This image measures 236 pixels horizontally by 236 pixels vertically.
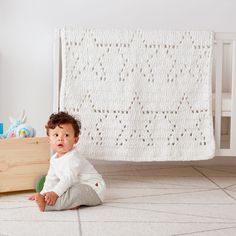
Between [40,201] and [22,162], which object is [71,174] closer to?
[40,201]

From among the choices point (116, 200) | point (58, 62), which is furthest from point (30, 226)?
point (58, 62)

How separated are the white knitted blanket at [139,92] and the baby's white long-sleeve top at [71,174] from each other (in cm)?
24

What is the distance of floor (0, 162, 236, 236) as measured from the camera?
53.1 inches

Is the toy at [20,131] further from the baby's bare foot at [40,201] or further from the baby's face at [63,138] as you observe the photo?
the baby's bare foot at [40,201]

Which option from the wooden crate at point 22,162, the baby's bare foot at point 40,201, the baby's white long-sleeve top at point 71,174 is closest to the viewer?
the baby's bare foot at point 40,201

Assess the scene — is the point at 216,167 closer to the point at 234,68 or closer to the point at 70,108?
the point at 234,68

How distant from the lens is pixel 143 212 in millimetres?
1548

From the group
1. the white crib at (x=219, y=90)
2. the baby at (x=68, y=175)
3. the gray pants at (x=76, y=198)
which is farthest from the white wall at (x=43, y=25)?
the gray pants at (x=76, y=198)

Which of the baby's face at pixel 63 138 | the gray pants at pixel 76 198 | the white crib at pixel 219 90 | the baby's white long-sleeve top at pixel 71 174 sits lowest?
the gray pants at pixel 76 198

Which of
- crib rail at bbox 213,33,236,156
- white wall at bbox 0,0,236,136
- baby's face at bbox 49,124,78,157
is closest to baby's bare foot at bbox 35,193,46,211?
baby's face at bbox 49,124,78,157

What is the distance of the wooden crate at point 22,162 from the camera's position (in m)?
1.78

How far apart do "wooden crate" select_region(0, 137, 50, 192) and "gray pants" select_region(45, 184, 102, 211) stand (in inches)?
10.3

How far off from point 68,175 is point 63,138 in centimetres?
13

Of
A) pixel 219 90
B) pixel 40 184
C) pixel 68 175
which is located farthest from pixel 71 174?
pixel 219 90
